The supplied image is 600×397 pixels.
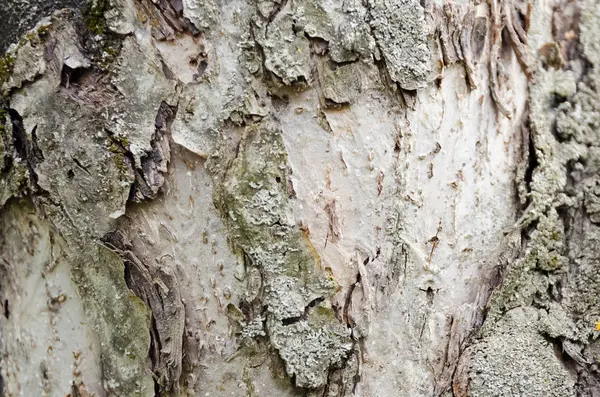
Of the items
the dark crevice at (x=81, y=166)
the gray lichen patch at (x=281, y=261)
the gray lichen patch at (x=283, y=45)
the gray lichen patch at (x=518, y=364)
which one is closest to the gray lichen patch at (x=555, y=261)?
the gray lichen patch at (x=518, y=364)

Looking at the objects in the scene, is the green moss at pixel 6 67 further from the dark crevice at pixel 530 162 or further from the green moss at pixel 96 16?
the dark crevice at pixel 530 162

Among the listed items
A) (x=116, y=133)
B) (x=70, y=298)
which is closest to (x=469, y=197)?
(x=116, y=133)

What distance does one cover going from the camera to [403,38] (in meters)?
1.02

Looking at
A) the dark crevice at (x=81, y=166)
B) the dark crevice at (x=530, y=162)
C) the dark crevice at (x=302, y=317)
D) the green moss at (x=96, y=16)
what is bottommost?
the dark crevice at (x=302, y=317)

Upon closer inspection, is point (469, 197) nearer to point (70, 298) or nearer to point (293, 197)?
point (293, 197)

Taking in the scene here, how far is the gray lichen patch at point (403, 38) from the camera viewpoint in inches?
39.7

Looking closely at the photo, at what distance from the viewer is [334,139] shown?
102cm

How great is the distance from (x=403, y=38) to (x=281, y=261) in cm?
46

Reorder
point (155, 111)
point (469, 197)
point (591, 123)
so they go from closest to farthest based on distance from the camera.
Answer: point (155, 111)
point (469, 197)
point (591, 123)

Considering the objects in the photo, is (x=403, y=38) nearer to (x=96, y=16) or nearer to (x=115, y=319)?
(x=96, y=16)

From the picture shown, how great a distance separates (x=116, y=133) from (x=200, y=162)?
0.15 meters

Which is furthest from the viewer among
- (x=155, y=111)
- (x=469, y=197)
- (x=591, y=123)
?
(x=591, y=123)

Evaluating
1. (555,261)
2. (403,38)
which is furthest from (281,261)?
(555,261)

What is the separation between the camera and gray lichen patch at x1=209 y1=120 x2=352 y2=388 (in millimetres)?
982
